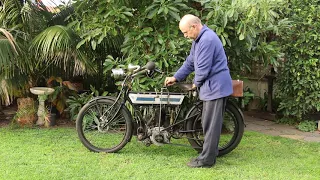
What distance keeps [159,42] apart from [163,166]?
4.96ft

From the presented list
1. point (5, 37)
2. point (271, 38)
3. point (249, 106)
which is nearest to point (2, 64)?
point (5, 37)

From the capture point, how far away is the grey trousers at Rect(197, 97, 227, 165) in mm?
3855

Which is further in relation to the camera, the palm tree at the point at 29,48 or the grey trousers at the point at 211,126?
the palm tree at the point at 29,48

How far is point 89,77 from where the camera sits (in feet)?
20.1

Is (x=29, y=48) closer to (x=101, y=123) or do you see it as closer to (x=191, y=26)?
(x=101, y=123)

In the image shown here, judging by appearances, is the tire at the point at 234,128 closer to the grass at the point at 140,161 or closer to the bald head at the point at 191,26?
the grass at the point at 140,161

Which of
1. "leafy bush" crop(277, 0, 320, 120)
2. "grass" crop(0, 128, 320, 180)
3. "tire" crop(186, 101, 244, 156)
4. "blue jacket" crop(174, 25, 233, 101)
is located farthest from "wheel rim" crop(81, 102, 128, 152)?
"leafy bush" crop(277, 0, 320, 120)

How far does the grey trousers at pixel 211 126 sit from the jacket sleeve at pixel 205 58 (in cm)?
32

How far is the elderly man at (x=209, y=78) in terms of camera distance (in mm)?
3738

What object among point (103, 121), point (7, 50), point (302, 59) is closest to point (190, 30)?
point (103, 121)

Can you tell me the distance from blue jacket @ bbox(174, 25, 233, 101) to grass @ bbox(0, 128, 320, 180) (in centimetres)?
82

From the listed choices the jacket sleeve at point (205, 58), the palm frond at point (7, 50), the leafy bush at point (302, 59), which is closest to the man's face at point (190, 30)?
the jacket sleeve at point (205, 58)

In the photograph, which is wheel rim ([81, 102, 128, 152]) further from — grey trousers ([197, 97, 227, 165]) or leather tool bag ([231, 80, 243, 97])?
leather tool bag ([231, 80, 243, 97])

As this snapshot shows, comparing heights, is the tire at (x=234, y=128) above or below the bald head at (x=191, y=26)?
below
